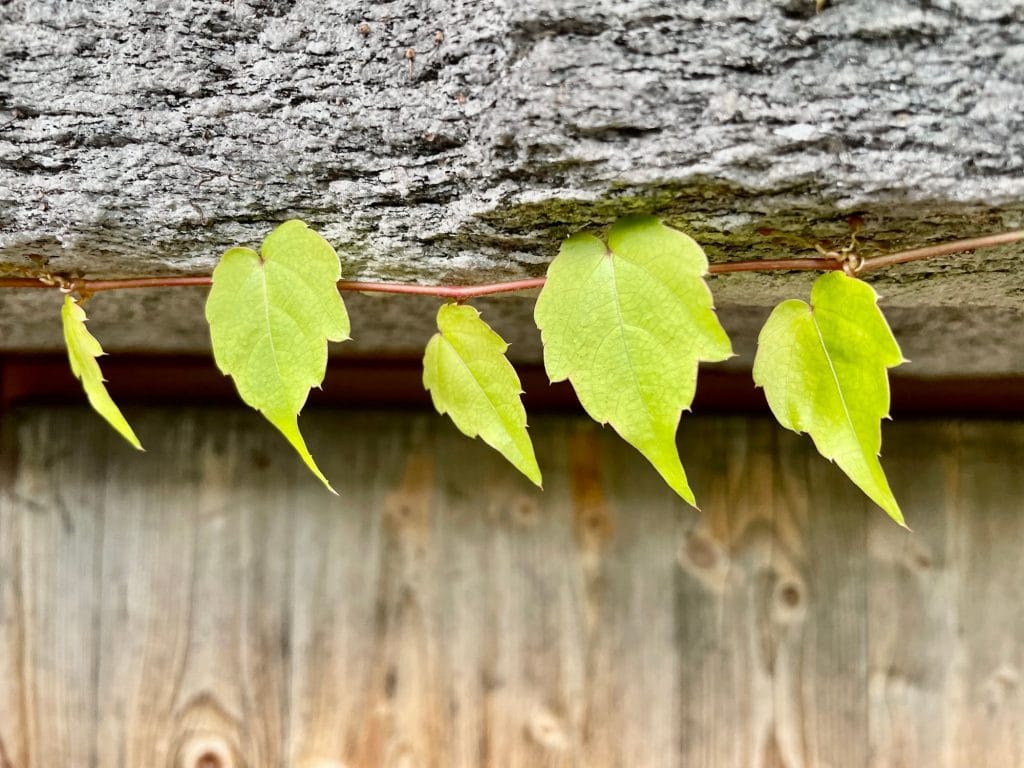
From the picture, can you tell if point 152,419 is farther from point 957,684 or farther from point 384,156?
point 957,684

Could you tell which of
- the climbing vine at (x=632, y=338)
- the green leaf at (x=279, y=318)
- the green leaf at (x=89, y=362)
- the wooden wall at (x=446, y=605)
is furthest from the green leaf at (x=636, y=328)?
the wooden wall at (x=446, y=605)

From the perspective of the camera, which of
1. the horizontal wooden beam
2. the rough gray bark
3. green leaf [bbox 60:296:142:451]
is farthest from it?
the horizontal wooden beam

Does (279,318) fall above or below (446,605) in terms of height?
above

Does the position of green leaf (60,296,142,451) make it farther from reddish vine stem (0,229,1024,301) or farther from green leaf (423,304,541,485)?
green leaf (423,304,541,485)

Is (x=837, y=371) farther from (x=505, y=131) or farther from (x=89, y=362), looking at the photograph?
(x=89, y=362)

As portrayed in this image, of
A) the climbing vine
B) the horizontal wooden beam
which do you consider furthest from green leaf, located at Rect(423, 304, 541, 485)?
the horizontal wooden beam

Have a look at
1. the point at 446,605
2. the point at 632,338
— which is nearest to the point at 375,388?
the point at 446,605

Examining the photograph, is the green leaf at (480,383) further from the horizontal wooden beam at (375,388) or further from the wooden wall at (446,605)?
the wooden wall at (446,605)
